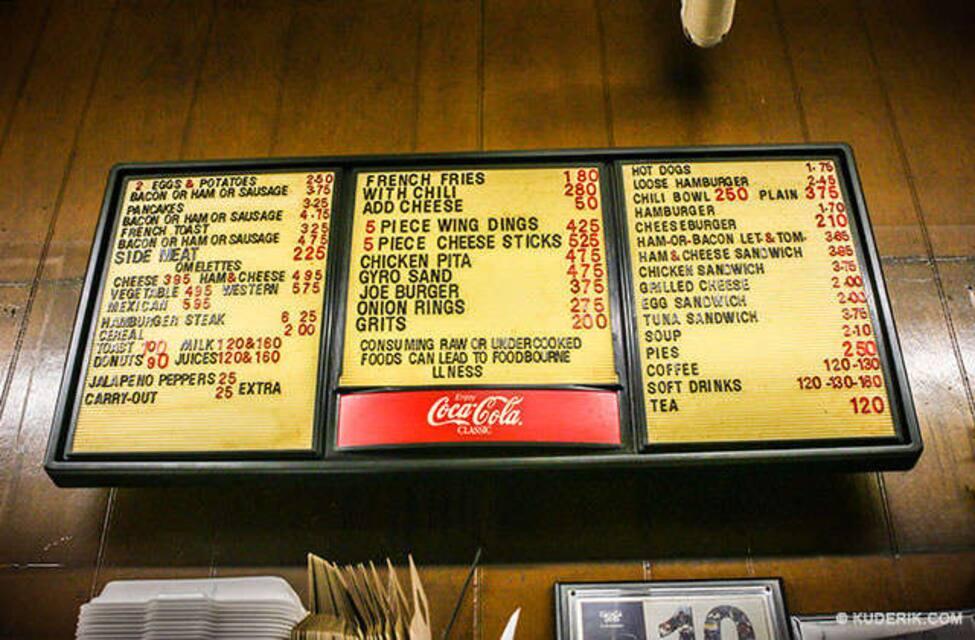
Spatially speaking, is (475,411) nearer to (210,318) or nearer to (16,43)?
(210,318)

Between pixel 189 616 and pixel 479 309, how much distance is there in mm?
1233

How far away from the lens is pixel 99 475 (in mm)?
2352

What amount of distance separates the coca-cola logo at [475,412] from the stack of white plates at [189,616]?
0.67 meters

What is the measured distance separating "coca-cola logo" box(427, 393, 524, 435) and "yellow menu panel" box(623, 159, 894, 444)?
43 cm

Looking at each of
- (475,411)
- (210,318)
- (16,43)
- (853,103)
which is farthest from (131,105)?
(853,103)

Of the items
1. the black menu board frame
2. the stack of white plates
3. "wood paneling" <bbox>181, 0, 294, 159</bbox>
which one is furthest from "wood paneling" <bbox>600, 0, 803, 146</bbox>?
the stack of white plates

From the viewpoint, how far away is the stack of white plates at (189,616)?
1.88 metres

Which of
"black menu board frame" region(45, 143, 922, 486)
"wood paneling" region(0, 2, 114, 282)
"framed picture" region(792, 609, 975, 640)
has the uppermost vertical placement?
"wood paneling" region(0, 2, 114, 282)

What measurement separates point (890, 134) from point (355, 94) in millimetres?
2246

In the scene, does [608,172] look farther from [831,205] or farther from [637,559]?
[637,559]

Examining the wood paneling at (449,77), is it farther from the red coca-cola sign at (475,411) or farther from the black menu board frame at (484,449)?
the red coca-cola sign at (475,411)

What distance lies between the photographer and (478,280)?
2.59 meters

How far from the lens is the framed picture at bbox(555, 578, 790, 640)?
2250mm

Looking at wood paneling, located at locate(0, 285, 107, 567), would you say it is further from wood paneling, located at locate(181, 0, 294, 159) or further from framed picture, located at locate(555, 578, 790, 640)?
framed picture, located at locate(555, 578, 790, 640)
